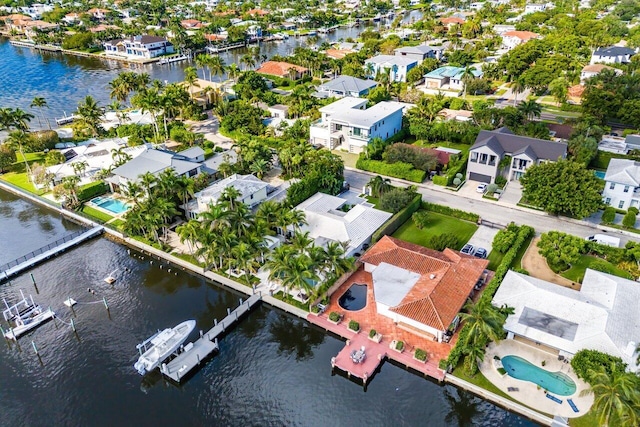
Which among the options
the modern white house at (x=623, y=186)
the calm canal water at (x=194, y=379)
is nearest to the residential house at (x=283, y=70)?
the modern white house at (x=623, y=186)

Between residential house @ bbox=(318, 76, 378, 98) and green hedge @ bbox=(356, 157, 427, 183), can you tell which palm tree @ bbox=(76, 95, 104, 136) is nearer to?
residential house @ bbox=(318, 76, 378, 98)

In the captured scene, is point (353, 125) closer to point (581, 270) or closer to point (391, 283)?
point (391, 283)

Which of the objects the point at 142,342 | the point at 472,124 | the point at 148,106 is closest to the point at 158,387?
the point at 142,342

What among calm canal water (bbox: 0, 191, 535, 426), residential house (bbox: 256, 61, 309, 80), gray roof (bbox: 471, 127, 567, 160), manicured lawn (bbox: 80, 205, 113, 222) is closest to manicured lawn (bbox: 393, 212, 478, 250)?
gray roof (bbox: 471, 127, 567, 160)

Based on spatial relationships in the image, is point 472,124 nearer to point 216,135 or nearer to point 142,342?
point 216,135

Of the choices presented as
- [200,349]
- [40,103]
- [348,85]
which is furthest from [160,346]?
[348,85]

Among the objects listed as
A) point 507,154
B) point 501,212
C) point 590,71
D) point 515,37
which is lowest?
point 501,212

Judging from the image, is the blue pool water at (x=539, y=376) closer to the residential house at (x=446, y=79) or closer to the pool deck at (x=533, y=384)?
the pool deck at (x=533, y=384)
